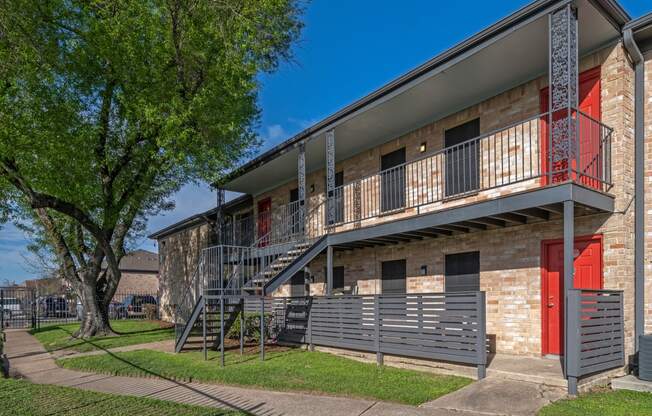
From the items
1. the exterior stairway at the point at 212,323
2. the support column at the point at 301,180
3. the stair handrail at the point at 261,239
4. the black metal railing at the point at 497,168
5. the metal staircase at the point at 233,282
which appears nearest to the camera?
the black metal railing at the point at 497,168

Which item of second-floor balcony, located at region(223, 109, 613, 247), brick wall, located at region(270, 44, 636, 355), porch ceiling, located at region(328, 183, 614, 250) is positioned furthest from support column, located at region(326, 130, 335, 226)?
brick wall, located at region(270, 44, 636, 355)

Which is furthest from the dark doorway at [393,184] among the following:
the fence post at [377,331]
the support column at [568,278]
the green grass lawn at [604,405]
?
the green grass lawn at [604,405]

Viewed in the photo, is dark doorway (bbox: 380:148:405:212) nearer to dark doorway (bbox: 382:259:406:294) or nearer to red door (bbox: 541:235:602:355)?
dark doorway (bbox: 382:259:406:294)

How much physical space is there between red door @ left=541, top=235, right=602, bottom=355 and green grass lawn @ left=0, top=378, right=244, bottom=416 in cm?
568

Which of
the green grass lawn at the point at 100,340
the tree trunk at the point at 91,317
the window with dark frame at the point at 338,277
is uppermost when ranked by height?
the window with dark frame at the point at 338,277

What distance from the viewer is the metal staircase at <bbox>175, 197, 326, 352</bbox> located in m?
10.8

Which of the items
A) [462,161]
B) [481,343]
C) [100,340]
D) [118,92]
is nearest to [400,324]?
[481,343]

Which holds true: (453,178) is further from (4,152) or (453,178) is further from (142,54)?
(4,152)

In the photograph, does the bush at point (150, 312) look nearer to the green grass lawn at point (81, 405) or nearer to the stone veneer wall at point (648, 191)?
the green grass lawn at point (81, 405)

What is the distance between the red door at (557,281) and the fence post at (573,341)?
1.95 metres

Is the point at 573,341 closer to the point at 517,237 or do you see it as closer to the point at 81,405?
the point at 517,237

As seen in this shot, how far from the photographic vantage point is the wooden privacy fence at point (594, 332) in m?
6.19

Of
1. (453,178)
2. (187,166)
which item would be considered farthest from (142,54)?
(453,178)

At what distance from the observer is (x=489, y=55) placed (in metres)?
8.12
